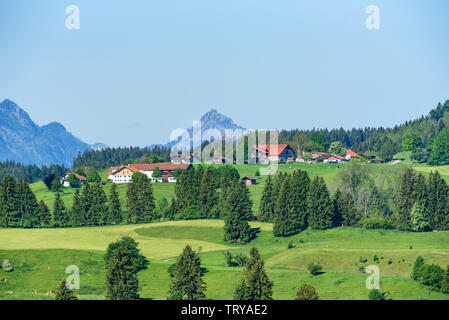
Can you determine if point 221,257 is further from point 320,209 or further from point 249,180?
point 249,180

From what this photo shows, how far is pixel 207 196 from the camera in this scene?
136250 millimetres

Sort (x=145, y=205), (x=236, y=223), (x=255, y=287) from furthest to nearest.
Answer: (x=145, y=205)
(x=236, y=223)
(x=255, y=287)

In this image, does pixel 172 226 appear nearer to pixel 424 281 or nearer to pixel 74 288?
pixel 74 288

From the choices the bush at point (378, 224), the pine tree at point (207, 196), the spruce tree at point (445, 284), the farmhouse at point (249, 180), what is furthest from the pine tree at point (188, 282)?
the farmhouse at point (249, 180)

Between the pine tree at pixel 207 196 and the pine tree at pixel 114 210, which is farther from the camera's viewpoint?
the pine tree at pixel 207 196

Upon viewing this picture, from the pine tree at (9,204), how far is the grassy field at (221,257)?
881cm

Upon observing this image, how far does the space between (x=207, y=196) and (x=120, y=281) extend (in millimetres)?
68548

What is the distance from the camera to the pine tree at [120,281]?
67.6 m

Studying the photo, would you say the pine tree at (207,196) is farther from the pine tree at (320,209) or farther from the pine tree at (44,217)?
the pine tree at (44,217)

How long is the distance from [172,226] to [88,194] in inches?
903

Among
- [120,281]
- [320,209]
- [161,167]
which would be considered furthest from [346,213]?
[161,167]
